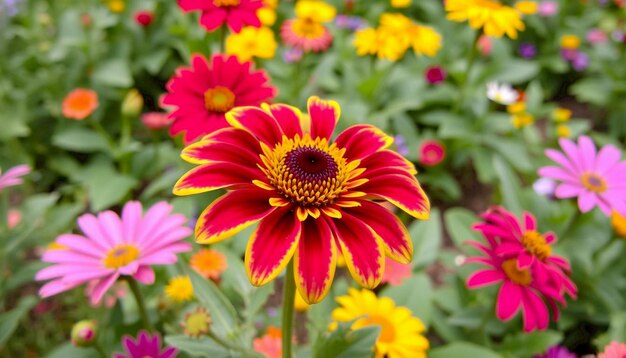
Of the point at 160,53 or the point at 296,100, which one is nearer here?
the point at 296,100

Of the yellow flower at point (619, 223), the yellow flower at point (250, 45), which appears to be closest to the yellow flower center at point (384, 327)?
the yellow flower at point (619, 223)

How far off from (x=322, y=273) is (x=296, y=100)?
1816mm

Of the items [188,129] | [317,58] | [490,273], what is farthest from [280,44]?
[490,273]

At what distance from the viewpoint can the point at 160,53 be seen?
109 inches

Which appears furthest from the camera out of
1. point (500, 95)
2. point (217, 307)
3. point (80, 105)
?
point (500, 95)

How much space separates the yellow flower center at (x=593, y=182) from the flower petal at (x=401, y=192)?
0.84m

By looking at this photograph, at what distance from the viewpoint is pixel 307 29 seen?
2.39 m

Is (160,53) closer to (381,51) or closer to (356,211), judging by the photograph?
(381,51)

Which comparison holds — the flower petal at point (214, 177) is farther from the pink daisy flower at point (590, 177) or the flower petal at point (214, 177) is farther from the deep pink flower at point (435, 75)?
the deep pink flower at point (435, 75)

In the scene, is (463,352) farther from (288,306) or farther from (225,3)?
(225,3)

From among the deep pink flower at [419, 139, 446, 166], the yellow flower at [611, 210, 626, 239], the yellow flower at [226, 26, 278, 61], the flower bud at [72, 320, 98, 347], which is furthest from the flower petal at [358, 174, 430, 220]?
the deep pink flower at [419, 139, 446, 166]

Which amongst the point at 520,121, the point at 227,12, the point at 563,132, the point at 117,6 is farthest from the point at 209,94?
the point at 563,132

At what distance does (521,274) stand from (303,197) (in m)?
0.65

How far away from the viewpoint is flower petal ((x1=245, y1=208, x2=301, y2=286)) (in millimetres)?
741
